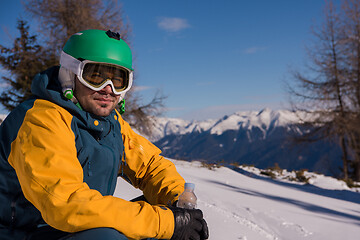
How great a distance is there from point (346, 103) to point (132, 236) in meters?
14.8

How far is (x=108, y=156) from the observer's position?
184 centimetres

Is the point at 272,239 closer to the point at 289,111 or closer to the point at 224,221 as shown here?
the point at 224,221

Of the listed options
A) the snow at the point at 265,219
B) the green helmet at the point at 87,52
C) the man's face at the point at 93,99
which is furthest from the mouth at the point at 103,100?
the snow at the point at 265,219

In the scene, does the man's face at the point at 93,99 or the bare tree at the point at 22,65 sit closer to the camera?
the man's face at the point at 93,99

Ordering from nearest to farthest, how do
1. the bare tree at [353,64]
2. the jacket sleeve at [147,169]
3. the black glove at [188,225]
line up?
the black glove at [188,225], the jacket sleeve at [147,169], the bare tree at [353,64]

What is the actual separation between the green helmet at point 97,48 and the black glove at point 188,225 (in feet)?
3.40

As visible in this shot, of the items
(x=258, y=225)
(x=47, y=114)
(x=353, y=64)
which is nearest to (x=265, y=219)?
(x=258, y=225)

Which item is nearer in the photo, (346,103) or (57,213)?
(57,213)

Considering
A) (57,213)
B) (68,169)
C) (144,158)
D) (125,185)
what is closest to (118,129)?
(144,158)

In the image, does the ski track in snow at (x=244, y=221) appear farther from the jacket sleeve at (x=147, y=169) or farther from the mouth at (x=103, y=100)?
the mouth at (x=103, y=100)

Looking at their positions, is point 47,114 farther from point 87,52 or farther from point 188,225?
point 188,225

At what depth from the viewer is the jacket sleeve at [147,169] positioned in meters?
2.17

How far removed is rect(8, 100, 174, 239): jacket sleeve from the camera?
4.45 feet

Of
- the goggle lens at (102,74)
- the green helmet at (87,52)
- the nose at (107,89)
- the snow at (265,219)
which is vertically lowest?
the snow at (265,219)
